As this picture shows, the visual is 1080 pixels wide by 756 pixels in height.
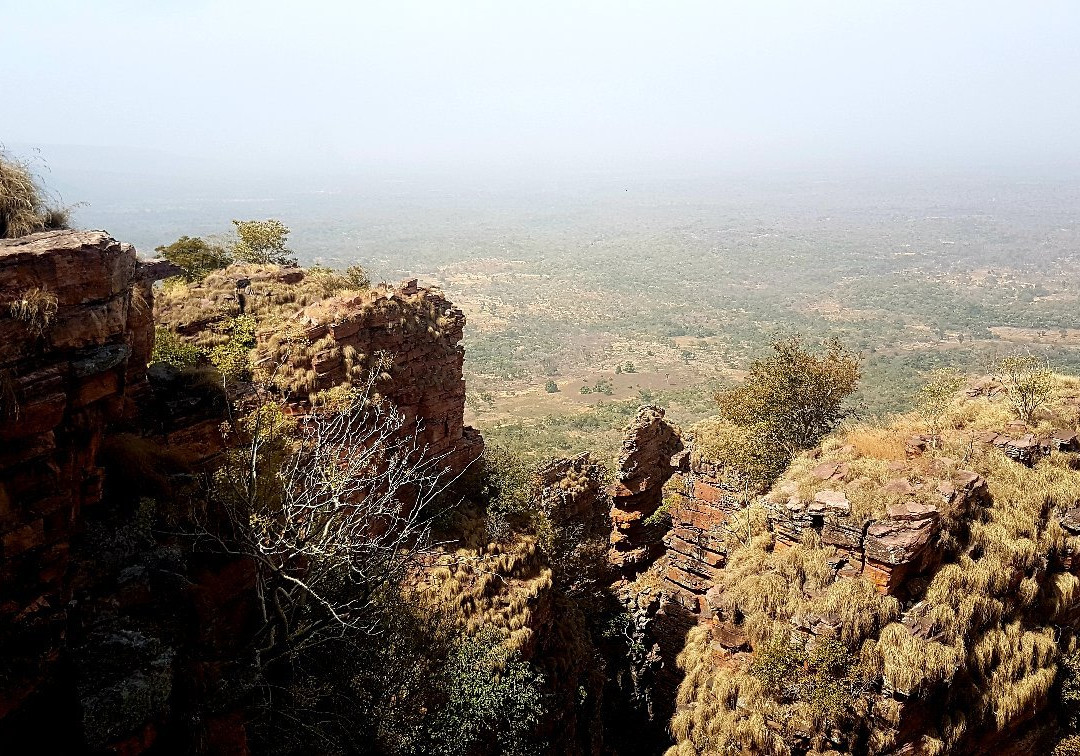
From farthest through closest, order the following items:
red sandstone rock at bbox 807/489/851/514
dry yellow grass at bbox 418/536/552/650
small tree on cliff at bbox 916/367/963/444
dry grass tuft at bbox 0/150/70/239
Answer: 1. small tree on cliff at bbox 916/367/963/444
2. dry yellow grass at bbox 418/536/552/650
3. red sandstone rock at bbox 807/489/851/514
4. dry grass tuft at bbox 0/150/70/239

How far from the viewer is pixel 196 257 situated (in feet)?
73.4

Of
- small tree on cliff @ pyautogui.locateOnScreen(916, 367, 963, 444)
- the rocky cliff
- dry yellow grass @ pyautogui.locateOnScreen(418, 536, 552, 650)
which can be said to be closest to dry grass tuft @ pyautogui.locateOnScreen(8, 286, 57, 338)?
the rocky cliff

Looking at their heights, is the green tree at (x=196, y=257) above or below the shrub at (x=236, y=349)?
above

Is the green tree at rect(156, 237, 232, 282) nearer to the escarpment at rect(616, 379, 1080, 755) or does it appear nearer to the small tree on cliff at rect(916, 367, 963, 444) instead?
the escarpment at rect(616, 379, 1080, 755)

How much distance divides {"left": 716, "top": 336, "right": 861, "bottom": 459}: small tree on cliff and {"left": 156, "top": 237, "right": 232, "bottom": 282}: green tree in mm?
18392

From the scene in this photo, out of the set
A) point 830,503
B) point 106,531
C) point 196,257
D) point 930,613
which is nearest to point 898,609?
point 930,613

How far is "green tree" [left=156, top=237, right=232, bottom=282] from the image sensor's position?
21547mm

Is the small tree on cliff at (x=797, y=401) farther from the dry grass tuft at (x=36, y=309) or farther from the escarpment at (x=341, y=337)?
the dry grass tuft at (x=36, y=309)

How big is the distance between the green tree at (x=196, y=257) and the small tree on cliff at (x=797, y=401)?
1839 centimetres

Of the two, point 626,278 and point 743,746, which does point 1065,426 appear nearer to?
point 743,746

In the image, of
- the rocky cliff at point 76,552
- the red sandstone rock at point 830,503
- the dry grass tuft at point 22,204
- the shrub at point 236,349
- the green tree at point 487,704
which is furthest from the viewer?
the shrub at point 236,349

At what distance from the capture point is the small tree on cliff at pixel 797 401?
20234mm

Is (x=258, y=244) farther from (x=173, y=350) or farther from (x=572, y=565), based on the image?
(x=572, y=565)

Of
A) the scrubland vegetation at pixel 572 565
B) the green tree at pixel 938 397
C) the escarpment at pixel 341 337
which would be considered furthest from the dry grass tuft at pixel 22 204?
the green tree at pixel 938 397
